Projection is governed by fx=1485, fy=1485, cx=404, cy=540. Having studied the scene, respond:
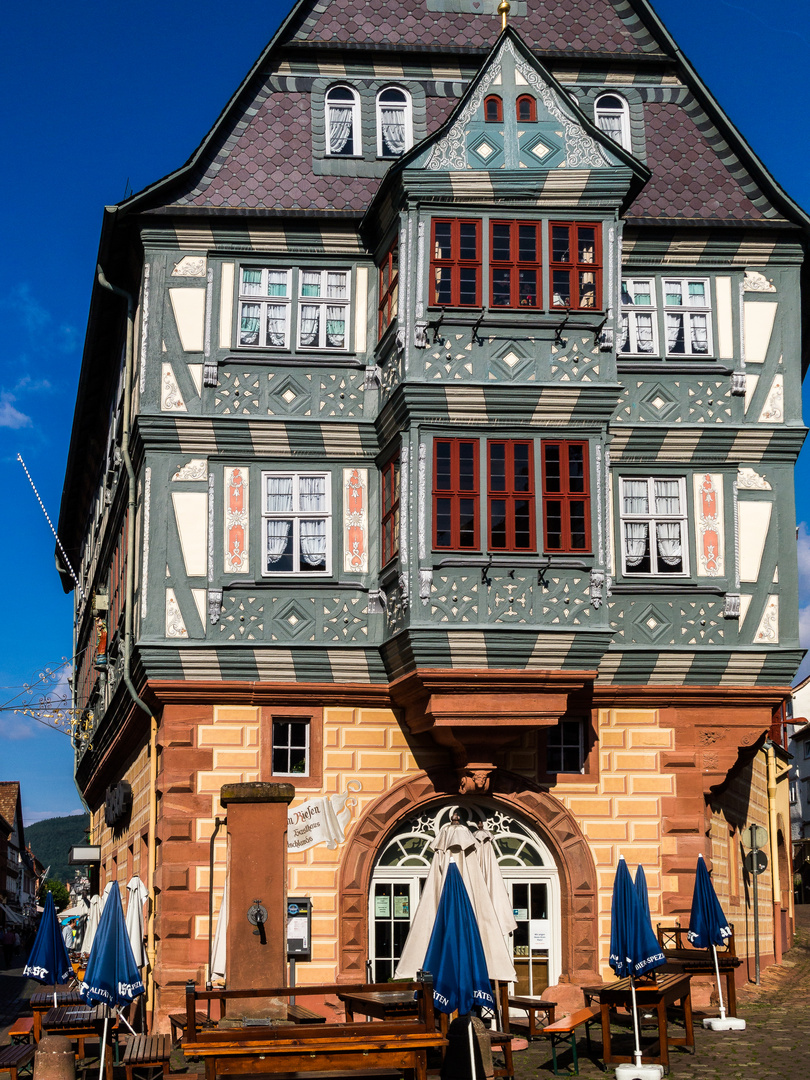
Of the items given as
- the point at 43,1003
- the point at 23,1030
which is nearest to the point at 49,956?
the point at 43,1003

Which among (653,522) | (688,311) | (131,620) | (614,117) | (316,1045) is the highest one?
(614,117)

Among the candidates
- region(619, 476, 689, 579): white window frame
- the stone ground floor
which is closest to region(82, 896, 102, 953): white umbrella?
the stone ground floor

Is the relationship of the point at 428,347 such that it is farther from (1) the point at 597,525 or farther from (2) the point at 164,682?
(2) the point at 164,682

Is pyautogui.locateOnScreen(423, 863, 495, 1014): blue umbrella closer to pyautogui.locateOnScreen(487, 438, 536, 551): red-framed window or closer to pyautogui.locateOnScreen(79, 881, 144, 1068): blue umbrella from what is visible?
pyautogui.locateOnScreen(79, 881, 144, 1068): blue umbrella

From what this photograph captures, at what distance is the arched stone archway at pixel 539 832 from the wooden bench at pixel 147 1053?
5.95m

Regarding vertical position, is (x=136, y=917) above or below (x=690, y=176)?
below

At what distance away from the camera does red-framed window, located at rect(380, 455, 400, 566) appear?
961 inches

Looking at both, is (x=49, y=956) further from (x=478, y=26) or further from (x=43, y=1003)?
(x=478, y=26)

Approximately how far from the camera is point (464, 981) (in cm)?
1616

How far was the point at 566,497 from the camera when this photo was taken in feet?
79.1

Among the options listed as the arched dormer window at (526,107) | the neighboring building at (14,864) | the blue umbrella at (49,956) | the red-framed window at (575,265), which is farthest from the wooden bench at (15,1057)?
the neighboring building at (14,864)

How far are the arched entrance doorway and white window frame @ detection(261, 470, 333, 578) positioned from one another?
451 centimetres

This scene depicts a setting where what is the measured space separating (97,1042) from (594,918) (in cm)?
822

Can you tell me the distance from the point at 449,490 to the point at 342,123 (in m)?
7.82
